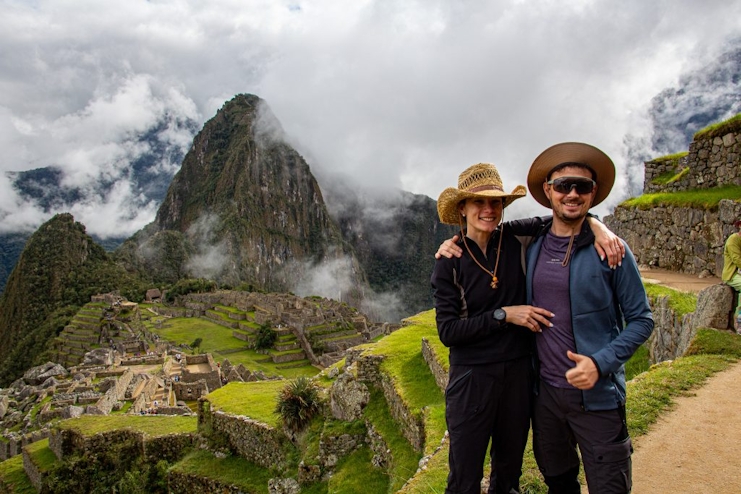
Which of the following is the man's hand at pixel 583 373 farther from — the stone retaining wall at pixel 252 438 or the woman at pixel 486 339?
the stone retaining wall at pixel 252 438

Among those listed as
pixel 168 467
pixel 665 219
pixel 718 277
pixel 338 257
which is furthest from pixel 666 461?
pixel 338 257

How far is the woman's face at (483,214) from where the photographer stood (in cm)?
292

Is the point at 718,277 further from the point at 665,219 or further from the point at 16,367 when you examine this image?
the point at 16,367

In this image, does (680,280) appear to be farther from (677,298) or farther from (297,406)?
(297,406)

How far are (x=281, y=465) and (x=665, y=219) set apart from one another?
8.42 m

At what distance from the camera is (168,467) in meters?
10.1

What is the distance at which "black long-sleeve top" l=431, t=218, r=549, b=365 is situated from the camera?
278cm

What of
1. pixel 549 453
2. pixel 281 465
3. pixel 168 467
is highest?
pixel 549 453

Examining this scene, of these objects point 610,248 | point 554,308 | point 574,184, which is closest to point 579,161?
point 574,184

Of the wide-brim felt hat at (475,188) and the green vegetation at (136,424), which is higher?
the wide-brim felt hat at (475,188)

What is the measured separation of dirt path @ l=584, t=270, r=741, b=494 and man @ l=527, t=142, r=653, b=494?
93 centimetres

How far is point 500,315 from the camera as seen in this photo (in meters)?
2.68

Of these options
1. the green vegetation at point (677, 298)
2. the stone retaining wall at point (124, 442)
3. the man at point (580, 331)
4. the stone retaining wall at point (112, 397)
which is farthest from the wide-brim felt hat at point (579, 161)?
the stone retaining wall at point (112, 397)

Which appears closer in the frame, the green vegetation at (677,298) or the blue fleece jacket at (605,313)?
the blue fleece jacket at (605,313)
